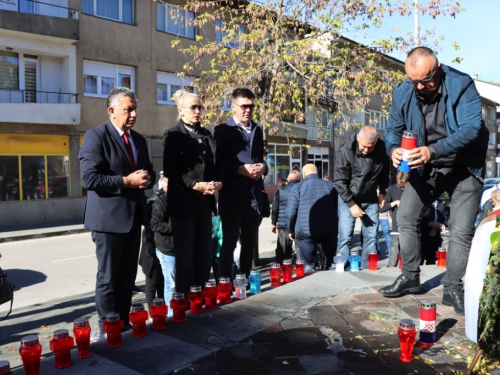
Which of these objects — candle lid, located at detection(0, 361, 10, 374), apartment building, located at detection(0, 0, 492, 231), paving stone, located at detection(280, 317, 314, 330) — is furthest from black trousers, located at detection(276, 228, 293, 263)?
apartment building, located at detection(0, 0, 492, 231)

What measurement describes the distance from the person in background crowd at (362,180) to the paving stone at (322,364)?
346 centimetres

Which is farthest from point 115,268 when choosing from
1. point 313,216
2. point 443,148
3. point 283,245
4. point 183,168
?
point 283,245

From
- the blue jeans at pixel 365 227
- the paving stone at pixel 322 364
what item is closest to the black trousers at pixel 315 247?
the blue jeans at pixel 365 227

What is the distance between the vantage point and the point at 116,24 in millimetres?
20672

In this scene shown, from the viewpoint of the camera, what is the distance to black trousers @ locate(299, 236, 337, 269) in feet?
24.8

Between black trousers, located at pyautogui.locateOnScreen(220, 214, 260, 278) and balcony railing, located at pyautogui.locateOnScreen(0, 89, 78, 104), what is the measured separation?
51.4 feet

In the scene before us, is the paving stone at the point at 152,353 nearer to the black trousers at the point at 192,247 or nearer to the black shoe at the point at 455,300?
the black trousers at the point at 192,247

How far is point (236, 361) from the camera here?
10.1 feet

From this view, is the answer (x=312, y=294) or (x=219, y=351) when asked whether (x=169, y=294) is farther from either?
(x=219, y=351)

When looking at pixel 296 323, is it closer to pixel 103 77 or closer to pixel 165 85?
pixel 103 77

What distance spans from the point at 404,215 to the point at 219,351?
78.7 inches

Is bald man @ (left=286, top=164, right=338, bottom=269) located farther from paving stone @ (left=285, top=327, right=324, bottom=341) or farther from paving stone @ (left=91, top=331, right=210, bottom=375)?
paving stone @ (left=91, top=331, right=210, bottom=375)

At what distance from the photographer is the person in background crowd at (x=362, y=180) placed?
6578 mm

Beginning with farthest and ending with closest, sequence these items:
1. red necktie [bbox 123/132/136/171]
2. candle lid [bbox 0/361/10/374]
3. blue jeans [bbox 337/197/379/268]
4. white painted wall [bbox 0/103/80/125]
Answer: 1. white painted wall [bbox 0/103/80/125]
2. blue jeans [bbox 337/197/379/268]
3. red necktie [bbox 123/132/136/171]
4. candle lid [bbox 0/361/10/374]
